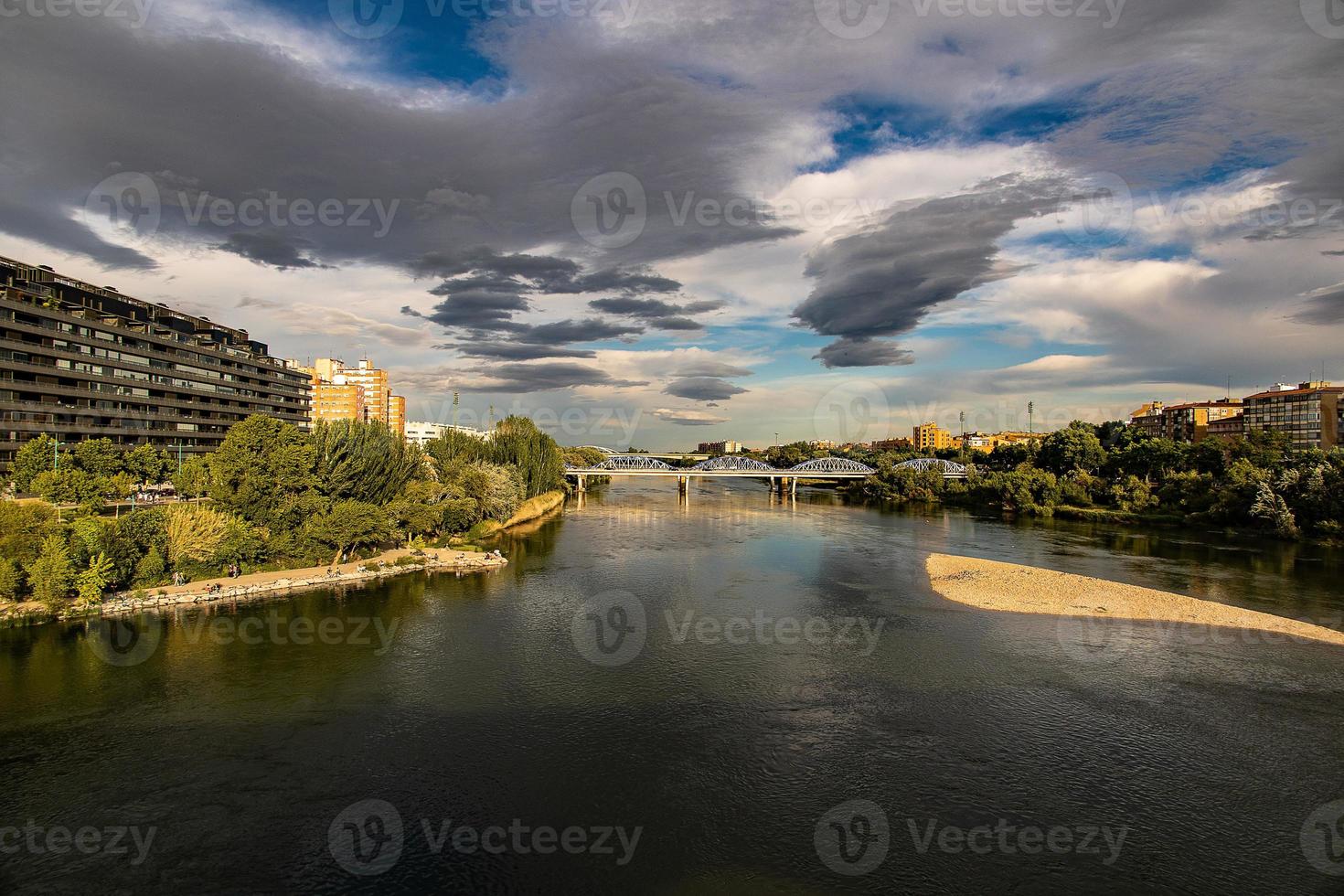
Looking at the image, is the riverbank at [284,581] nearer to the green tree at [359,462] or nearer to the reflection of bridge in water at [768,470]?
the green tree at [359,462]

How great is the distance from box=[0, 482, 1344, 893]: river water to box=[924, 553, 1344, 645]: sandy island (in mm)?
1753

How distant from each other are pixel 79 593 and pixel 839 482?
103 meters

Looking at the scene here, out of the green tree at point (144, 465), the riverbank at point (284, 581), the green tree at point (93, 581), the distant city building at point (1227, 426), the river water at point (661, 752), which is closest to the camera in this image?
the river water at point (661, 752)

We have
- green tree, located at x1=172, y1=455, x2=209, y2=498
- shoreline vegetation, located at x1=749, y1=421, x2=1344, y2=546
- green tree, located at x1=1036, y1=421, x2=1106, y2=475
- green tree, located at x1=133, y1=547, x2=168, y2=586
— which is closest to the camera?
green tree, located at x1=133, y1=547, x2=168, y2=586

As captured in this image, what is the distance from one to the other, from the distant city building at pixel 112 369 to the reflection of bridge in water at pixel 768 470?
3768 cm

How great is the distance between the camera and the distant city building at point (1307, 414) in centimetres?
7531

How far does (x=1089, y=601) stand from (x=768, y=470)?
76.0m

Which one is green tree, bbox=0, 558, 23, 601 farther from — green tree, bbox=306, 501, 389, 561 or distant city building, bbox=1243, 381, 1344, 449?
distant city building, bbox=1243, 381, 1344, 449

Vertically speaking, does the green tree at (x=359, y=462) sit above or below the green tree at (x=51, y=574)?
above

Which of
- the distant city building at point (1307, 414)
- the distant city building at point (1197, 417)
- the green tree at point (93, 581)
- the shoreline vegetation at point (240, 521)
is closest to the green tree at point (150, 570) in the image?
the shoreline vegetation at point (240, 521)

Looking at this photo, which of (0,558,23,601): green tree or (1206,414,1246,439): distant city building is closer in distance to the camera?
(0,558,23,601): green tree

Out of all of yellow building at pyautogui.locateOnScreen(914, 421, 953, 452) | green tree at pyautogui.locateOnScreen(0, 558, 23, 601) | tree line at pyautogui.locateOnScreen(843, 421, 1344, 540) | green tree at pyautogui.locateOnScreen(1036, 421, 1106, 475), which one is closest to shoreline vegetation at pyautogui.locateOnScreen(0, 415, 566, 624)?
green tree at pyautogui.locateOnScreen(0, 558, 23, 601)

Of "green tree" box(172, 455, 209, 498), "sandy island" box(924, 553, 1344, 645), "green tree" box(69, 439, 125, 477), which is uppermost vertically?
"green tree" box(69, 439, 125, 477)

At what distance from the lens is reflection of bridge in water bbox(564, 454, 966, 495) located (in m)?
91.1
